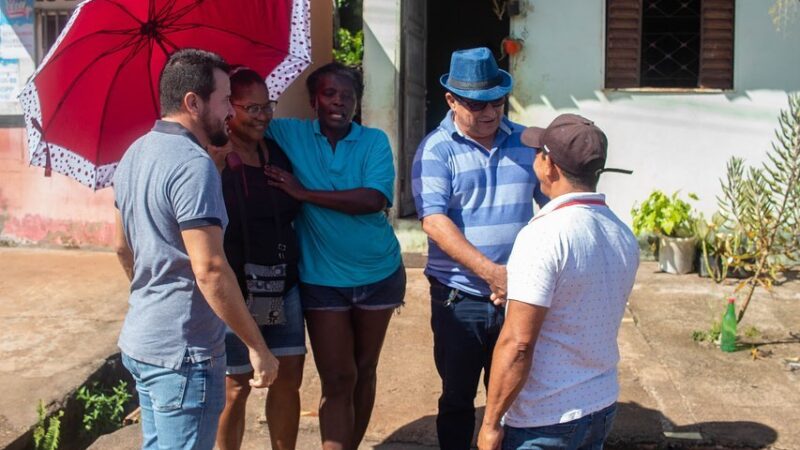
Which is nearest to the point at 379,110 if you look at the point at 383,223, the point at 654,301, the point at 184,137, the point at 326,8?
the point at 326,8

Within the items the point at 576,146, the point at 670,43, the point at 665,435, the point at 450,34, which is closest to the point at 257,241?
the point at 576,146

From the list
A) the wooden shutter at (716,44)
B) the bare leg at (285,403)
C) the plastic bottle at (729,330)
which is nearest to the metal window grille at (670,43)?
the wooden shutter at (716,44)

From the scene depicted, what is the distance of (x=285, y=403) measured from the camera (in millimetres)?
3750

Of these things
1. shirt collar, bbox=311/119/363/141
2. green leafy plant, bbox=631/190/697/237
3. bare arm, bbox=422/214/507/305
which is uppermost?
shirt collar, bbox=311/119/363/141

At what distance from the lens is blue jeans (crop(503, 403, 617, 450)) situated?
2.64 meters

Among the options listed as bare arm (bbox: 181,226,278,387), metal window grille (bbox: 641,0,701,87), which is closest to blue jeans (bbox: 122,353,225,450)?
bare arm (bbox: 181,226,278,387)

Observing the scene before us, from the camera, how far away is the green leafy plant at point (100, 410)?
4.85 m

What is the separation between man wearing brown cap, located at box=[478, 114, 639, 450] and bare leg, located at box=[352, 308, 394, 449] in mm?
1156

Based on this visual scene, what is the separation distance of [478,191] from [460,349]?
64 cm

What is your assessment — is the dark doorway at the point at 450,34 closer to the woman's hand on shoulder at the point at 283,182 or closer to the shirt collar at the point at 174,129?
the woman's hand on shoulder at the point at 283,182

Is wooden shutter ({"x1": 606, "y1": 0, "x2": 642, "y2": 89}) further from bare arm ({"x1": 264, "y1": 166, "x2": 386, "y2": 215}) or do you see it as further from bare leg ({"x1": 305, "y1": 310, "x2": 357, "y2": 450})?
bare leg ({"x1": 305, "y1": 310, "x2": 357, "y2": 450})

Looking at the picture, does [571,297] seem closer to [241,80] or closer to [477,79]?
[477,79]

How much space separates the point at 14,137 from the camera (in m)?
8.24

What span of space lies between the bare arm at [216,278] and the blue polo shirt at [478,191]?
3.41 feet
